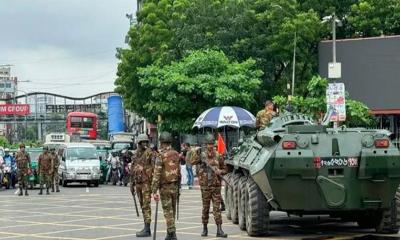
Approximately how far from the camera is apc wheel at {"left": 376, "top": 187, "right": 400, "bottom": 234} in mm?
12492

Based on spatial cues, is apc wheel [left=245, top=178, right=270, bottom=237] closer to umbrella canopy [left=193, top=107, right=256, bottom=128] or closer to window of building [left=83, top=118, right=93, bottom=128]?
umbrella canopy [left=193, top=107, right=256, bottom=128]

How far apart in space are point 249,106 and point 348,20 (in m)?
7.08

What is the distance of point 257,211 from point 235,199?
2.00 metres

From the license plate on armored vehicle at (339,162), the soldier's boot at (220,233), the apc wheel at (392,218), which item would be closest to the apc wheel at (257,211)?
the soldier's boot at (220,233)

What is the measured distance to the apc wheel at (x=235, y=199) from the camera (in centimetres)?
1449

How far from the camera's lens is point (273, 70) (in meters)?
36.7

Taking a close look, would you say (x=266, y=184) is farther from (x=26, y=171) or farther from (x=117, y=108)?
(x=117, y=108)

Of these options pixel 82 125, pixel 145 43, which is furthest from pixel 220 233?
pixel 82 125

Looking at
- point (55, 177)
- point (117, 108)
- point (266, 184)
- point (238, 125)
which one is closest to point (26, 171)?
point (55, 177)

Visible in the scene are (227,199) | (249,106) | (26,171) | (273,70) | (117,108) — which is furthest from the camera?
(117,108)

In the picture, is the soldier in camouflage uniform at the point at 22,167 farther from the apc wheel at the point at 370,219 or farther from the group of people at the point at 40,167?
the apc wheel at the point at 370,219

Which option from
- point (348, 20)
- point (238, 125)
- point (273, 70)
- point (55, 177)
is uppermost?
point (348, 20)

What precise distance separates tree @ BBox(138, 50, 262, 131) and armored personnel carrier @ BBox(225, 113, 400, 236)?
20.4m

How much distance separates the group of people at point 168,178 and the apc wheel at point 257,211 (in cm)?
52
